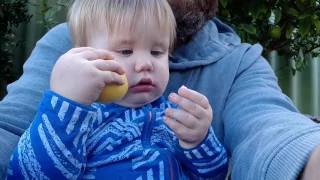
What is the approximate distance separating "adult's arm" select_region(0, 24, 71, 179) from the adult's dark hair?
0.37 m

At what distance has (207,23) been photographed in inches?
73.6

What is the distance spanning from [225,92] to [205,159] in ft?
1.23

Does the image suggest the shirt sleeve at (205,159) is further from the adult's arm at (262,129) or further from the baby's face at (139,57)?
the baby's face at (139,57)

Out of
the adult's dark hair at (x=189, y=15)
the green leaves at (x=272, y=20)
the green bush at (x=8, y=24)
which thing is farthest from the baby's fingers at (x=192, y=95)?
the green bush at (x=8, y=24)

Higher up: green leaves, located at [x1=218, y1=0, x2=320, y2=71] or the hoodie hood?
the hoodie hood

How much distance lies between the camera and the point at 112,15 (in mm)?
1312

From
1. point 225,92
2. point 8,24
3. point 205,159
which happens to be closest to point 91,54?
point 205,159

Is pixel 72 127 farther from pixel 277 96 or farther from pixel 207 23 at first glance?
pixel 207 23

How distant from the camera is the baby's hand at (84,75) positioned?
1099 millimetres

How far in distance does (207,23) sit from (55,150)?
909 millimetres

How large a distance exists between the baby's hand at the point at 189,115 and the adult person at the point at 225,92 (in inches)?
5.0

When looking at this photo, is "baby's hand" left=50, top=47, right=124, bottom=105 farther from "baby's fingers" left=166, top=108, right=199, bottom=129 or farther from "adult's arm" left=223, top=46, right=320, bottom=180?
"adult's arm" left=223, top=46, right=320, bottom=180

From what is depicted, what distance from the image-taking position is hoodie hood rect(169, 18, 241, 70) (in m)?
1.69

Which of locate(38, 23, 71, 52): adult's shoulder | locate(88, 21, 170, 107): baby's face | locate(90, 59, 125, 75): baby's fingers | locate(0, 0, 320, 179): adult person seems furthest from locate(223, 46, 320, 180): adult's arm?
locate(38, 23, 71, 52): adult's shoulder
